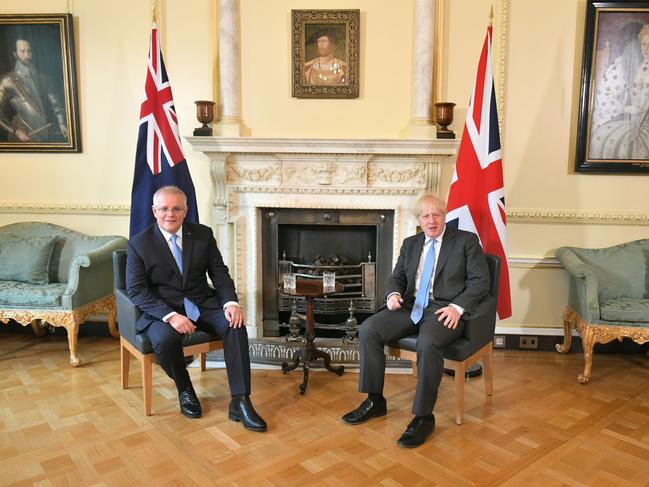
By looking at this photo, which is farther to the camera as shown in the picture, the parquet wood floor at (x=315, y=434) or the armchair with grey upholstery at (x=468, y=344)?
the armchair with grey upholstery at (x=468, y=344)

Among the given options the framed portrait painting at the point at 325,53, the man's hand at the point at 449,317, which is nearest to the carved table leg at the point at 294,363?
the man's hand at the point at 449,317

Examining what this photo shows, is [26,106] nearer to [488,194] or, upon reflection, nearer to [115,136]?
[115,136]

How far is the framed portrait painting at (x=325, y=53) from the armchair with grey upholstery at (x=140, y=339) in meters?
1.84

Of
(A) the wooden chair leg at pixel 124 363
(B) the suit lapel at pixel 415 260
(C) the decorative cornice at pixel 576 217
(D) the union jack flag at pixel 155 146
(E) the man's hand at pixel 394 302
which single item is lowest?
(A) the wooden chair leg at pixel 124 363

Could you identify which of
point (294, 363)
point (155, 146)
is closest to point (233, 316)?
point (294, 363)

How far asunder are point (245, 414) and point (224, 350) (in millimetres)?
357

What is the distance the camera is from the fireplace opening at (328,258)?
4.11 meters

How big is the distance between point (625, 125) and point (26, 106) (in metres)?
4.55

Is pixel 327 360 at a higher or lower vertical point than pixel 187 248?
lower

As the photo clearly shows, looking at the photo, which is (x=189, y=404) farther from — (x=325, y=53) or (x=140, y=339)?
(x=325, y=53)

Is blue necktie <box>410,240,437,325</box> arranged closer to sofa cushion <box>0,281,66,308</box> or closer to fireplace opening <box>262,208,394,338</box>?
fireplace opening <box>262,208,394,338</box>

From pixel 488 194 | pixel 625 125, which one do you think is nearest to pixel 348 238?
pixel 488 194

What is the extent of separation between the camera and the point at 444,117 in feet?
12.4

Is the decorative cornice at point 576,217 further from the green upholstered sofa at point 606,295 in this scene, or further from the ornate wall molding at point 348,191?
the ornate wall molding at point 348,191
